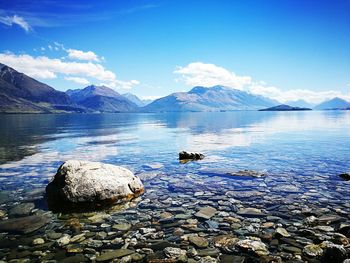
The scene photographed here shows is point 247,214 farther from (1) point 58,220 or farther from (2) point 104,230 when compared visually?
(1) point 58,220

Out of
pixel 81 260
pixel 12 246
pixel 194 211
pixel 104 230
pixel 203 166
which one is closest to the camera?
pixel 81 260

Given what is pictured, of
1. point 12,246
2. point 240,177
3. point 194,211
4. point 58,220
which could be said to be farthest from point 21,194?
point 240,177

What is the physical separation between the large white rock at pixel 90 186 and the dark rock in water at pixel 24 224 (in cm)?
197

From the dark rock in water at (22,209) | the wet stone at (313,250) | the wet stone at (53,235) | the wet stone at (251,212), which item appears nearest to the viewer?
the wet stone at (313,250)

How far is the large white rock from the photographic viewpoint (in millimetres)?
15375

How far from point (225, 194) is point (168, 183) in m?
4.51

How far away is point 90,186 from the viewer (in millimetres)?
15664

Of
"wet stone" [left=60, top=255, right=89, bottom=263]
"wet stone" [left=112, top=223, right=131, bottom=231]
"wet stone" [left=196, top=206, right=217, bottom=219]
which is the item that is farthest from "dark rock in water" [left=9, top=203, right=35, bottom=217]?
"wet stone" [left=196, top=206, right=217, bottom=219]

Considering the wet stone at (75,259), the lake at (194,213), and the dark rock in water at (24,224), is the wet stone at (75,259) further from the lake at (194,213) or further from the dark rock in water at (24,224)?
the dark rock in water at (24,224)

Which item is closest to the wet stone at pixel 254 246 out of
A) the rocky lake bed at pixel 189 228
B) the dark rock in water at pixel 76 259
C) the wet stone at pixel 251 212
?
the rocky lake bed at pixel 189 228

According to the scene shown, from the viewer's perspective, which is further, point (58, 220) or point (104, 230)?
point (58, 220)

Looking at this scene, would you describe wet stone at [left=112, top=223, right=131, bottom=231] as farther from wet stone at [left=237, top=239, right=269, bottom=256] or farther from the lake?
wet stone at [left=237, top=239, right=269, bottom=256]

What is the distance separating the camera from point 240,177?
21250 millimetres

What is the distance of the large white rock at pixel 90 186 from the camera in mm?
15375
